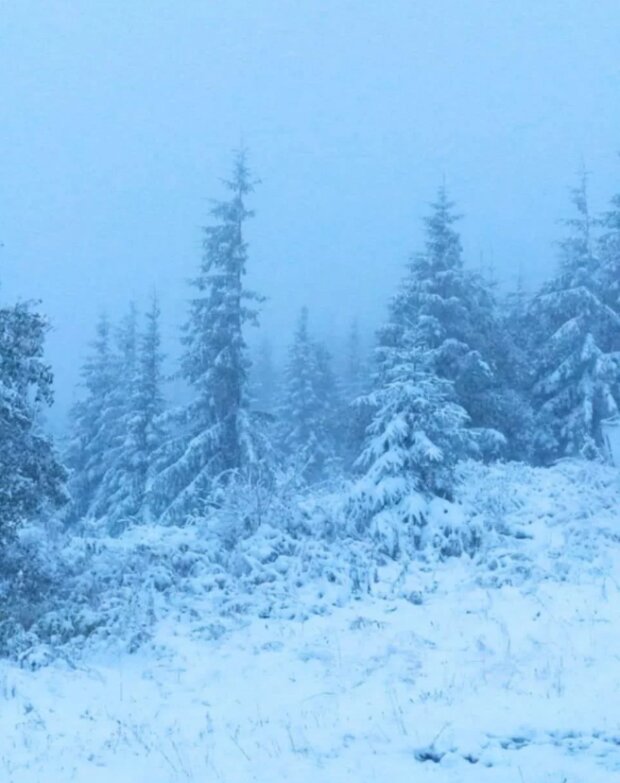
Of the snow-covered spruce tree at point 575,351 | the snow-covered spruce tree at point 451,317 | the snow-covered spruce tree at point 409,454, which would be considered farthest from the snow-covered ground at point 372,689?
the snow-covered spruce tree at point 575,351

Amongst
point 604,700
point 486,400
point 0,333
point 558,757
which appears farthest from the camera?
point 486,400

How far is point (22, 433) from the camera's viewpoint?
40.2 feet

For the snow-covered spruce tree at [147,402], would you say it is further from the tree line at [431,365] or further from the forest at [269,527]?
the forest at [269,527]

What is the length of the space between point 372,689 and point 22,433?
6.75 metres

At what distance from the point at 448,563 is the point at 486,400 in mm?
15016

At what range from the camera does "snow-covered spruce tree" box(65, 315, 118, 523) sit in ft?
124

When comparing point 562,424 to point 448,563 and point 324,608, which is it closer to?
point 448,563

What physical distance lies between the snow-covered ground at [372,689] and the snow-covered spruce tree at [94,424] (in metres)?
27.4

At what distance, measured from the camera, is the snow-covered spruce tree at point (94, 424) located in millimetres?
37938

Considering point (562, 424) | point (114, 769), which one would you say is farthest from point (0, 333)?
point (562, 424)

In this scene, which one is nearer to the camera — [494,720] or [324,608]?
[494,720]

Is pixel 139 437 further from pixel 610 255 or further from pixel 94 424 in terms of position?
pixel 610 255

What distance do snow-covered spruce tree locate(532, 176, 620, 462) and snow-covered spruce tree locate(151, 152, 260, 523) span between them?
36.3 feet

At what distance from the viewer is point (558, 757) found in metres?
6.35
